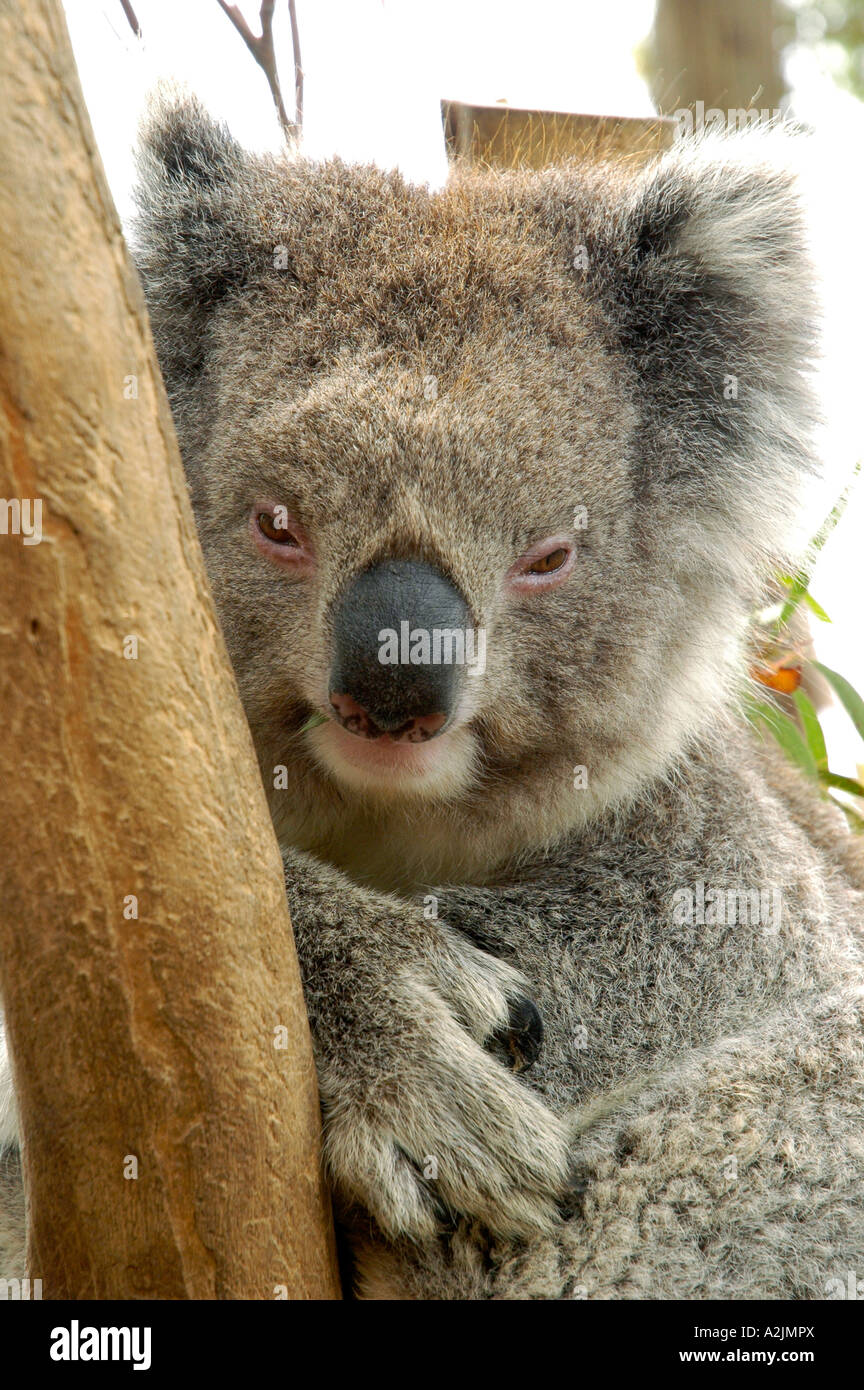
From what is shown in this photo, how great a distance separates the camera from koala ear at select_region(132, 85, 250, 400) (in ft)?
8.78

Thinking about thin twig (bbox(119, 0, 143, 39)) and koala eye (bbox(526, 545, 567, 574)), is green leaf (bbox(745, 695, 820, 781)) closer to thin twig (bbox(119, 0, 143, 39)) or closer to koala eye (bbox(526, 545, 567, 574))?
koala eye (bbox(526, 545, 567, 574))

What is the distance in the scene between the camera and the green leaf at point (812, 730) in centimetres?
412

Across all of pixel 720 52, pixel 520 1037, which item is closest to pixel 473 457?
pixel 520 1037

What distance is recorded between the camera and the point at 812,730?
4.13 m

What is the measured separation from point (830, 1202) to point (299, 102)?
10.9 ft

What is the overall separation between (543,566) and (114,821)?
1090mm

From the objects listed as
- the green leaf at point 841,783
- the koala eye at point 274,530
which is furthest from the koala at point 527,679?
the green leaf at point 841,783

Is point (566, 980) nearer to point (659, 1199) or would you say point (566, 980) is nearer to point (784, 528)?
point (659, 1199)

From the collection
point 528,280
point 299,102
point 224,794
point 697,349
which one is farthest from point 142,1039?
point 299,102
